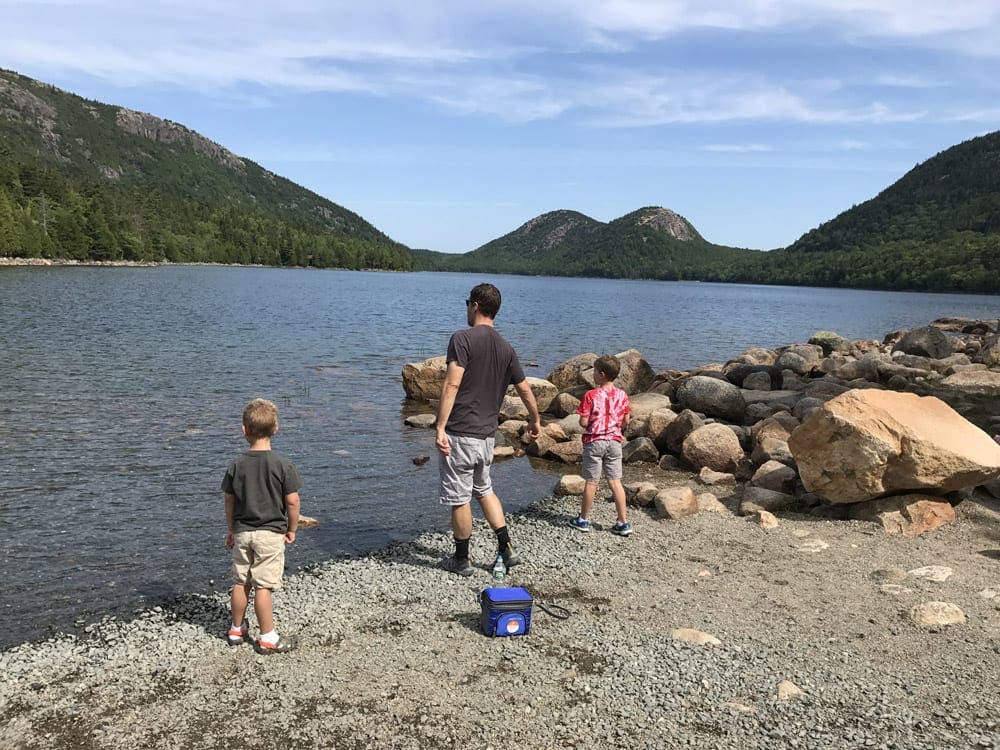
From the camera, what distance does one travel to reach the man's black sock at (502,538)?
310 inches

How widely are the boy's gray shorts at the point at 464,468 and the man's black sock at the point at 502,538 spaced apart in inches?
19.6

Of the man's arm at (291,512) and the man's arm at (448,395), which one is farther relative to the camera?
the man's arm at (448,395)

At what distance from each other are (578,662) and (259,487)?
300 centimetres

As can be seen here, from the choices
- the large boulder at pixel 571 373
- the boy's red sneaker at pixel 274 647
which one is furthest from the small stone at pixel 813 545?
the large boulder at pixel 571 373

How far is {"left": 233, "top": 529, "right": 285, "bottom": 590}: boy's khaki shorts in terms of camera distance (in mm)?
5887

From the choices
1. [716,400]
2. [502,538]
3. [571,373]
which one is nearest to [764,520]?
[502,538]

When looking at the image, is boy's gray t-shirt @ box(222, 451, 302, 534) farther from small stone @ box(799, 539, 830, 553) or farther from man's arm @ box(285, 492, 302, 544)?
small stone @ box(799, 539, 830, 553)

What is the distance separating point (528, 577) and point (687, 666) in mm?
2425

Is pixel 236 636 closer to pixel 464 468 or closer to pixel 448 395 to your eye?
pixel 464 468

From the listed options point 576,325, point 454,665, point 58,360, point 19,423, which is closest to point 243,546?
point 454,665

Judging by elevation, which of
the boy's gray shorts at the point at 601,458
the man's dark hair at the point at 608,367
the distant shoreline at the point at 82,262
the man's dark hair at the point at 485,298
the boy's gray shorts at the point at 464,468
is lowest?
the boy's gray shorts at the point at 601,458

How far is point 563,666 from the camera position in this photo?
5.83 m

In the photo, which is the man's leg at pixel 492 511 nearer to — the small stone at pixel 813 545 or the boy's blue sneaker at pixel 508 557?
the boy's blue sneaker at pixel 508 557

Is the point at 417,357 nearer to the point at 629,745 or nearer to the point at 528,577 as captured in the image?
the point at 528,577
